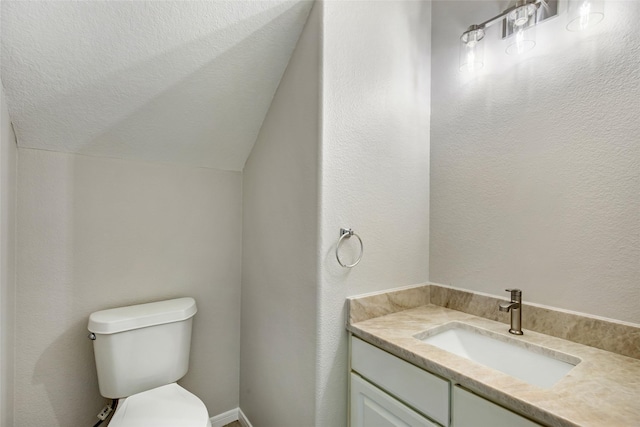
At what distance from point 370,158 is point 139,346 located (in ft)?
4.31

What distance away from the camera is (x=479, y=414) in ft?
2.74

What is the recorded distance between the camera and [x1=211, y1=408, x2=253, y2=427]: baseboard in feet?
5.90

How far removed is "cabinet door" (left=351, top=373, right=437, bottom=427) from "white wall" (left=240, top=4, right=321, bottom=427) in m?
0.17

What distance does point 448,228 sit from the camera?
1.50 meters

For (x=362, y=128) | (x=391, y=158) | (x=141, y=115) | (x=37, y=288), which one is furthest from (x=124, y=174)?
(x=391, y=158)

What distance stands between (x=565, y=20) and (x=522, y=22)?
14cm

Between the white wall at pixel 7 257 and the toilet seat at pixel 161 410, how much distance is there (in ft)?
1.25

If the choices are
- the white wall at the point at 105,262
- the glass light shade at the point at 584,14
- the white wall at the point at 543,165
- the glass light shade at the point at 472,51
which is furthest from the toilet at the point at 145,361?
the glass light shade at the point at 584,14

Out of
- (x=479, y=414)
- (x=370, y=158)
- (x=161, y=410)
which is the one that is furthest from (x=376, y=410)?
(x=370, y=158)

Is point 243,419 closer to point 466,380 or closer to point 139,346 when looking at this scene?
point 139,346

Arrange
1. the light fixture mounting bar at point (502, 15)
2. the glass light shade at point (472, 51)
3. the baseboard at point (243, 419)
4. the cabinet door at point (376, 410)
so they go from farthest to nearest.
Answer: the baseboard at point (243, 419)
the glass light shade at point (472, 51)
the light fixture mounting bar at point (502, 15)
the cabinet door at point (376, 410)

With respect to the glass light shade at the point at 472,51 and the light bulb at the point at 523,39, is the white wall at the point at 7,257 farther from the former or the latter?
the light bulb at the point at 523,39

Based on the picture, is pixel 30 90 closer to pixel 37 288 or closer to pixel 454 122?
pixel 37 288

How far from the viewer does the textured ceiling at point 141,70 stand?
109 cm
